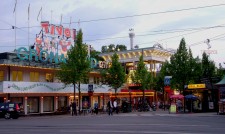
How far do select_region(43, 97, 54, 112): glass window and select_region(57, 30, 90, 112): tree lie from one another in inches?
199

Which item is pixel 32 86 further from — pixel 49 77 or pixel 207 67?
pixel 207 67

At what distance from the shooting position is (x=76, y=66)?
4981cm

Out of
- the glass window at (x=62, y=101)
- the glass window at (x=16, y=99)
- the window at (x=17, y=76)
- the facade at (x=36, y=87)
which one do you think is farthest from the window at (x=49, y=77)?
the glass window at (x=16, y=99)

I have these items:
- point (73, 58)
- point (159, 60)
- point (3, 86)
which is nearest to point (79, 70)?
point (73, 58)

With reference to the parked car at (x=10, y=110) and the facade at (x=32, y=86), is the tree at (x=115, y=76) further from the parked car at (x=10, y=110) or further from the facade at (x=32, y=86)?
the parked car at (x=10, y=110)

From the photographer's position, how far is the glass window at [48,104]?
53344 mm

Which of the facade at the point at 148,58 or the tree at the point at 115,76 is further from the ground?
the facade at the point at 148,58

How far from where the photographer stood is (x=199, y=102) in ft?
156

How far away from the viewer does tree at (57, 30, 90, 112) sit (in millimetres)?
49281

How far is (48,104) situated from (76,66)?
8181mm

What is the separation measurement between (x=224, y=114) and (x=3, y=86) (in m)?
24.9

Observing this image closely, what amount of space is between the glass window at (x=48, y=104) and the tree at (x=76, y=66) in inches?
199

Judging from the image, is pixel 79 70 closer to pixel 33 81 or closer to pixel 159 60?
pixel 33 81

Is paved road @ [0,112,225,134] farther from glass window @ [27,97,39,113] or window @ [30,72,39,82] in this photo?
window @ [30,72,39,82]
